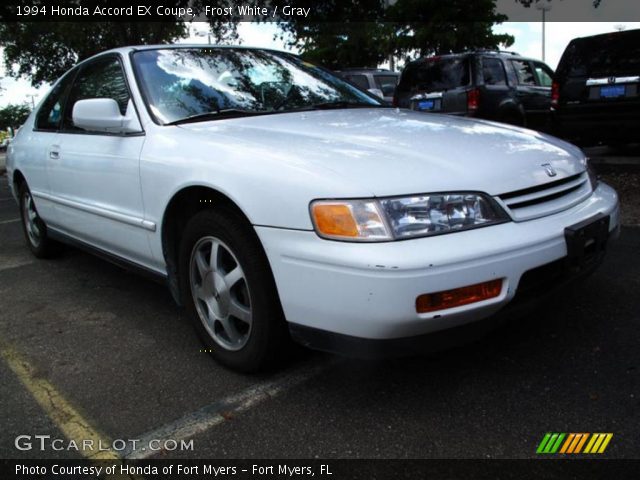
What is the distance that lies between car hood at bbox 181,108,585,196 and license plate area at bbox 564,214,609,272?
24cm

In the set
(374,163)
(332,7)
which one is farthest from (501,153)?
(332,7)

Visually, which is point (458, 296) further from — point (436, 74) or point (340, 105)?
point (436, 74)

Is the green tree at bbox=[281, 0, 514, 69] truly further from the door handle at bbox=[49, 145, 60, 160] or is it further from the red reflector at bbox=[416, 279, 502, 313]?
the red reflector at bbox=[416, 279, 502, 313]

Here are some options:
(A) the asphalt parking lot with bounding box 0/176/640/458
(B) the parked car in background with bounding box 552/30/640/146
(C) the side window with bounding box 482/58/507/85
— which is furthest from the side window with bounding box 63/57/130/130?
(C) the side window with bounding box 482/58/507/85

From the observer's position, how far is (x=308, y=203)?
2.01 m

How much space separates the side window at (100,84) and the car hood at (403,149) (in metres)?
0.71

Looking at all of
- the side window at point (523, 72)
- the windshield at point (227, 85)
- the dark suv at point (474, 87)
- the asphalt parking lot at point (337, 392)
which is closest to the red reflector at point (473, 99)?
the dark suv at point (474, 87)

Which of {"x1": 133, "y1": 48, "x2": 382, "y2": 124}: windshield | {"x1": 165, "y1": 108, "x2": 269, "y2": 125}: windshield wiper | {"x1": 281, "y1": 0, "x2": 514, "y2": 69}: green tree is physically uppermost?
{"x1": 281, "y1": 0, "x2": 514, "y2": 69}: green tree

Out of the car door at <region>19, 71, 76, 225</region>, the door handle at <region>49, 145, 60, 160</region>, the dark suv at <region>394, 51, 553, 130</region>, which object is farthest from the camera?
the dark suv at <region>394, 51, 553, 130</region>

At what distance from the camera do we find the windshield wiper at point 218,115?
2.79 meters

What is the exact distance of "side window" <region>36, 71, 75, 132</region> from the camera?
3943 millimetres

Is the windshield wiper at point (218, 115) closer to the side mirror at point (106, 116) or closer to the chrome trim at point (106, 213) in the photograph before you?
the side mirror at point (106, 116)

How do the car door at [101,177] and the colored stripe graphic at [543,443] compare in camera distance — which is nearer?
the colored stripe graphic at [543,443]

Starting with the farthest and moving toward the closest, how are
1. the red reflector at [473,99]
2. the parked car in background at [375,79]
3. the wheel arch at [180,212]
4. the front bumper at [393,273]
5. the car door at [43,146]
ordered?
1. the parked car in background at [375,79]
2. the red reflector at [473,99]
3. the car door at [43,146]
4. the wheel arch at [180,212]
5. the front bumper at [393,273]
